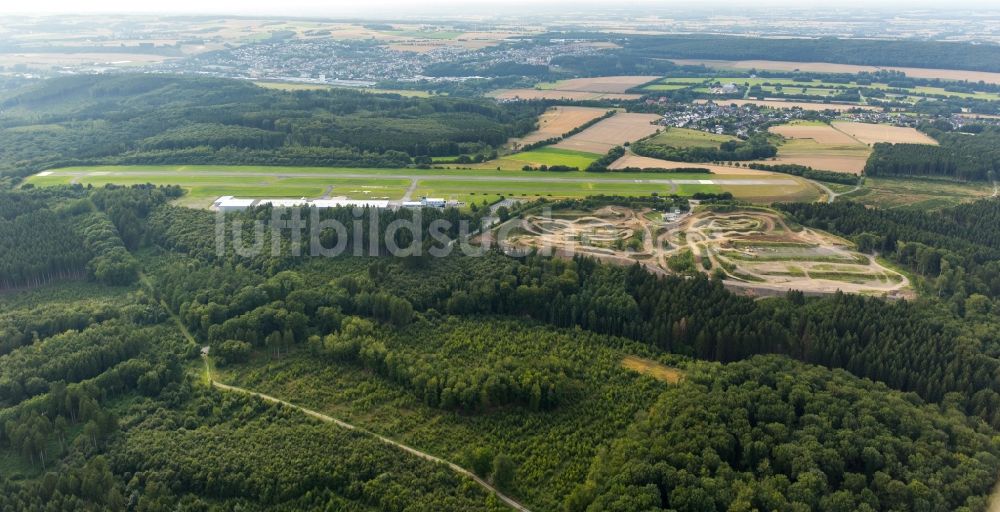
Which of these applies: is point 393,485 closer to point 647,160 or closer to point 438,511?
point 438,511

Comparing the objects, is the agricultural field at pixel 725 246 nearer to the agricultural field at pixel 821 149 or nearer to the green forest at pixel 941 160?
the agricultural field at pixel 821 149

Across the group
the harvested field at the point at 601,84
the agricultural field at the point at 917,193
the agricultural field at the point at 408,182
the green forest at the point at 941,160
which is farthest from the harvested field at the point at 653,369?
the harvested field at the point at 601,84

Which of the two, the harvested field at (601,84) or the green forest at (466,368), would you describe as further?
the harvested field at (601,84)

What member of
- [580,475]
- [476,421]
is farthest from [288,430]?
[580,475]

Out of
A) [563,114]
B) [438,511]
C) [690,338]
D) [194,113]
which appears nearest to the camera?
[438,511]

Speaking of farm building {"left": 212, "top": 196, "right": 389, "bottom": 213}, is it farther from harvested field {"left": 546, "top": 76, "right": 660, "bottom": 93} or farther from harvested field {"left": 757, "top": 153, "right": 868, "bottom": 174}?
harvested field {"left": 546, "top": 76, "right": 660, "bottom": 93}

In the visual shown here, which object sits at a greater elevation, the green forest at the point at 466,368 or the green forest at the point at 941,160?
the green forest at the point at 941,160
